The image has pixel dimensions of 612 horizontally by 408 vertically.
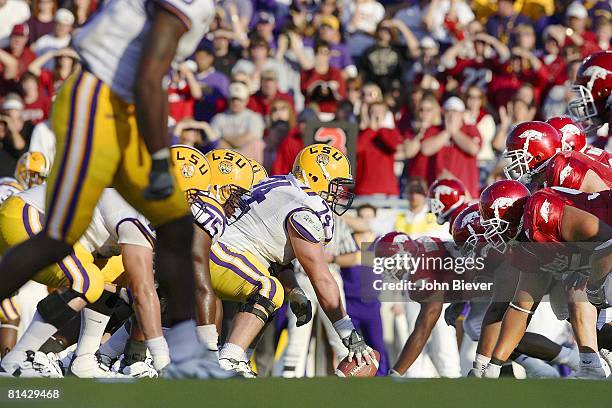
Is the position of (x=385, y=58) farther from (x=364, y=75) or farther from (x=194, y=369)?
(x=194, y=369)

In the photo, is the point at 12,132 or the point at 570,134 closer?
the point at 570,134

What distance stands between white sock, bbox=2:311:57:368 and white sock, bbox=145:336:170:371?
46.1 inches

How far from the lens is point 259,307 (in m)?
7.06

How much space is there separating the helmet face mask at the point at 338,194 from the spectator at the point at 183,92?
4816mm

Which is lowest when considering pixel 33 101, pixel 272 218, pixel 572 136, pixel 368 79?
pixel 272 218

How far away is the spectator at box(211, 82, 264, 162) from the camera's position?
11.5 metres

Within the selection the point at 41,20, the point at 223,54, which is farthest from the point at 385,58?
the point at 41,20

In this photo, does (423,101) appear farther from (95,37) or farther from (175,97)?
(95,37)

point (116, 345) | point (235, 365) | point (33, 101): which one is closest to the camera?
point (235, 365)

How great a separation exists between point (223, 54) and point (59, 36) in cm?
173

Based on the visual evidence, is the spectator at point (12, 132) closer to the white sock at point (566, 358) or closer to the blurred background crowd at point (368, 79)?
the blurred background crowd at point (368, 79)

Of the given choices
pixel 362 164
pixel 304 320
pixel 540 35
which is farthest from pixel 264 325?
pixel 540 35

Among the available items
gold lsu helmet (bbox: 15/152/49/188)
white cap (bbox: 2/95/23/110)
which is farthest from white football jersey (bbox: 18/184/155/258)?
white cap (bbox: 2/95/23/110)

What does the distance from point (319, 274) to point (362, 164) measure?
4.43 m
